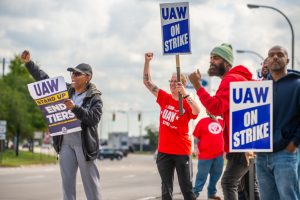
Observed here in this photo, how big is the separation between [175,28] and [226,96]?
1.94m

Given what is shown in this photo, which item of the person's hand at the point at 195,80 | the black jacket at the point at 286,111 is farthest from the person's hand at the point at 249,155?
the black jacket at the point at 286,111

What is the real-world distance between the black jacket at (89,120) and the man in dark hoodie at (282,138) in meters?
2.45

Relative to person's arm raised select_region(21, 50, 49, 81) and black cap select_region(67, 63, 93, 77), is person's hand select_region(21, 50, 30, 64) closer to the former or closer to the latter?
person's arm raised select_region(21, 50, 49, 81)

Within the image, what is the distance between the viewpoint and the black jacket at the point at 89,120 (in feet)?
28.2

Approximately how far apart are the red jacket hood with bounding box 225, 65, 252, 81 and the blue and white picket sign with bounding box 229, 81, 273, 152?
0.84 m

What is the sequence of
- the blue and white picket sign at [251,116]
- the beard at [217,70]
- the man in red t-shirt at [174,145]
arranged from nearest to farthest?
the blue and white picket sign at [251,116] → the beard at [217,70] → the man in red t-shirt at [174,145]

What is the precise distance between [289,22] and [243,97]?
87.6 ft

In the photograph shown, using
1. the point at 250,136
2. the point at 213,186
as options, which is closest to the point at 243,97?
the point at 250,136

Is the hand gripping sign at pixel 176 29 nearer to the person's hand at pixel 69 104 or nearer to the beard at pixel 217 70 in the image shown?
the beard at pixel 217 70

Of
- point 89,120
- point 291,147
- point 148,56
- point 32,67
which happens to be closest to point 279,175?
point 291,147

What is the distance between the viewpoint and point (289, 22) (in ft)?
108

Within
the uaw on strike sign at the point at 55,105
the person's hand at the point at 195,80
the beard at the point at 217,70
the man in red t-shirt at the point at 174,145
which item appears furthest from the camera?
the man in red t-shirt at the point at 174,145

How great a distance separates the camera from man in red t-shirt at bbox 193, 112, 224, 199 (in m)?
14.1

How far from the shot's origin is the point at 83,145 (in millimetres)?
8773
